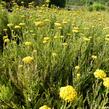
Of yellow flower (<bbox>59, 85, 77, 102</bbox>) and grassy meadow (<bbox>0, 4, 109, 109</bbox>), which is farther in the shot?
grassy meadow (<bbox>0, 4, 109, 109</bbox>)

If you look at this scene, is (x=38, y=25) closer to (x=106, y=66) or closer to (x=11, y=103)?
(x=106, y=66)

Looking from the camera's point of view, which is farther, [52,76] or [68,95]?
[52,76]

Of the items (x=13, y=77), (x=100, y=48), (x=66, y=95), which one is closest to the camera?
(x=66, y=95)

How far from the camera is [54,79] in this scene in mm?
2490

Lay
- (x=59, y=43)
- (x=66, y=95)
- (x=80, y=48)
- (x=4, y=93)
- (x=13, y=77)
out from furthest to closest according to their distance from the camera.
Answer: (x=80, y=48) < (x=59, y=43) < (x=13, y=77) < (x=4, y=93) < (x=66, y=95)

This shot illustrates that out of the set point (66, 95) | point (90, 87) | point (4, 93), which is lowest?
point (90, 87)

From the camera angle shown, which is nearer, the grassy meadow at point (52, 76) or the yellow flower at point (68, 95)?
the yellow flower at point (68, 95)

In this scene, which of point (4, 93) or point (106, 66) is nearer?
point (4, 93)

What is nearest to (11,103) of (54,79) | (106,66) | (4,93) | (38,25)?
(4,93)

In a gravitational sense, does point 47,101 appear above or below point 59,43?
below

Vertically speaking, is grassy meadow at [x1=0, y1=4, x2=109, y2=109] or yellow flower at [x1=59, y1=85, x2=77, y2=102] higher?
yellow flower at [x1=59, y1=85, x2=77, y2=102]

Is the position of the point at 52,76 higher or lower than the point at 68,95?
lower

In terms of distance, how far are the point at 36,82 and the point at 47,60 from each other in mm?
406

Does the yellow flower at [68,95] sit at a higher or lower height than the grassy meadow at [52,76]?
higher
